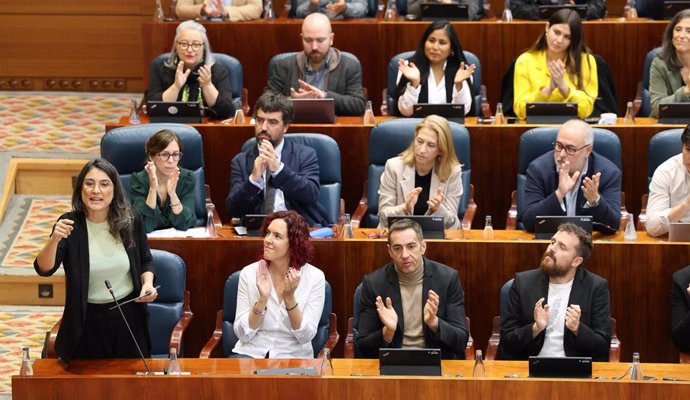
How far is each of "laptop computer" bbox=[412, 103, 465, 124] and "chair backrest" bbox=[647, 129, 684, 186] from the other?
660 mm

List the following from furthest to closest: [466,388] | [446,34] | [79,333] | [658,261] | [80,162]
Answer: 1. [80,162]
2. [446,34]
3. [658,261]
4. [79,333]
5. [466,388]

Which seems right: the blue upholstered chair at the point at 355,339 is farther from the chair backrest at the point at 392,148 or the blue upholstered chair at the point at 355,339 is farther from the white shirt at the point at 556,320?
the chair backrest at the point at 392,148

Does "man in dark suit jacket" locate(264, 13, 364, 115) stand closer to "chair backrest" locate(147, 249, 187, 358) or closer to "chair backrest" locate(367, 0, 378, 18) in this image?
"chair backrest" locate(367, 0, 378, 18)

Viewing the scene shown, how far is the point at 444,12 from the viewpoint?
5.75 meters

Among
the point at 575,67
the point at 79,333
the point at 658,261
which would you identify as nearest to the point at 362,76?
the point at 575,67

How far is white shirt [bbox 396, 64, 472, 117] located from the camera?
520 centimetres

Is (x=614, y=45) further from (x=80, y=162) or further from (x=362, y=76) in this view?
(x=80, y=162)

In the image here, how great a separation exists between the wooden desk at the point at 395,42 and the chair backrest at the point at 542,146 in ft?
3.22

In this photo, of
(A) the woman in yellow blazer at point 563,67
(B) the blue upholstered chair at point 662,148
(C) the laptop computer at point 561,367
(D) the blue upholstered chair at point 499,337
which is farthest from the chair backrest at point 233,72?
(C) the laptop computer at point 561,367

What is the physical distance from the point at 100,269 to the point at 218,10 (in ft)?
7.35

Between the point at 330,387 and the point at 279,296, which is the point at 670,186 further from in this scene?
the point at 330,387

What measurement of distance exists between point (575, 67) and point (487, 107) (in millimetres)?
387

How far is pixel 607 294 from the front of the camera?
3.99 m

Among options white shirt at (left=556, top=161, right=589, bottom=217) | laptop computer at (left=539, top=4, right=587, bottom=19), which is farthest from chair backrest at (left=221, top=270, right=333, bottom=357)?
laptop computer at (left=539, top=4, right=587, bottom=19)
